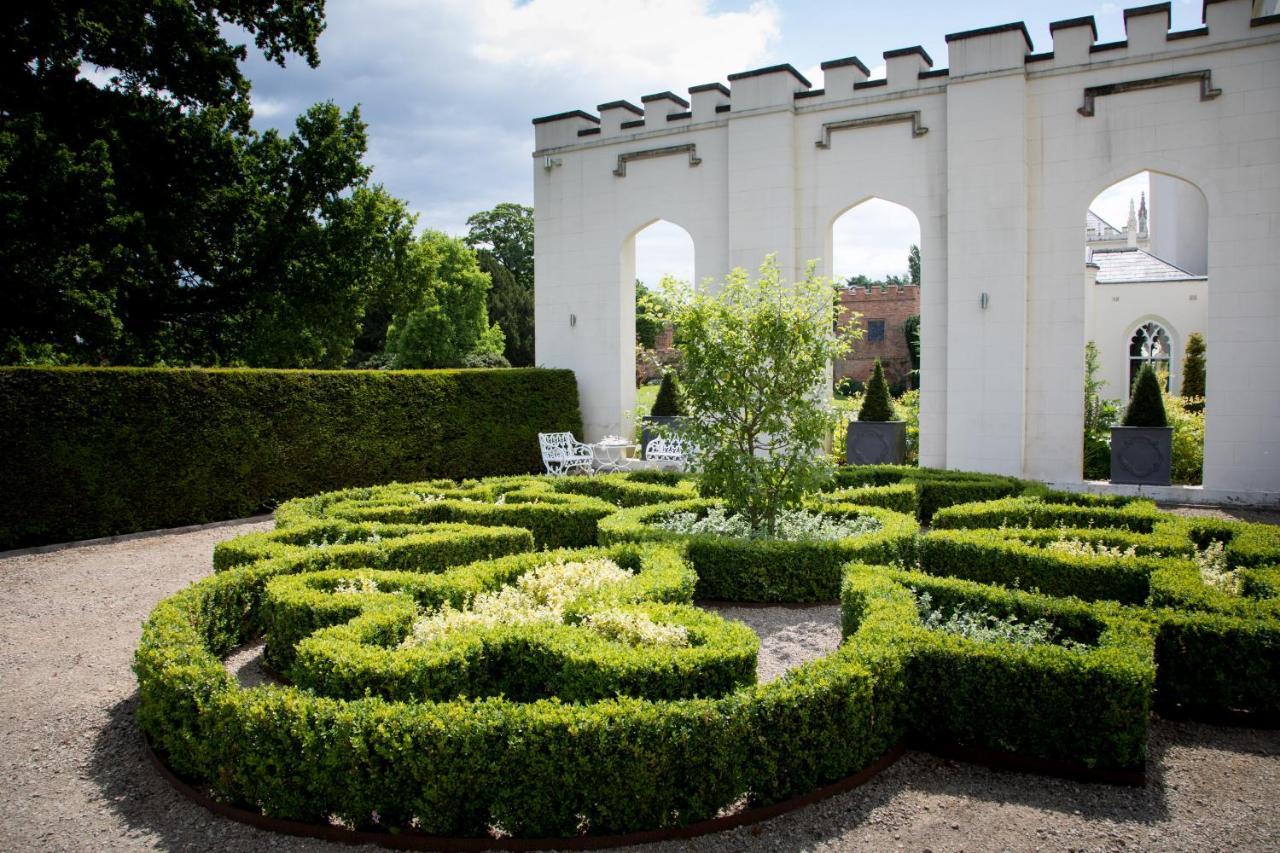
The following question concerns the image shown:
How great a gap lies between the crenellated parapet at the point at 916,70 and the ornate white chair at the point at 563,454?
6519mm

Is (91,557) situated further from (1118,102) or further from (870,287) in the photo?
(870,287)

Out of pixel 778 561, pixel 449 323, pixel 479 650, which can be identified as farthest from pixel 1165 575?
pixel 449 323

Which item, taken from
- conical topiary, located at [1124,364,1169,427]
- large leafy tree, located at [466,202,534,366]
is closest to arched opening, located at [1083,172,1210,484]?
conical topiary, located at [1124,364,1169,427]

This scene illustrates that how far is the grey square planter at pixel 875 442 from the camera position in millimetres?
14953

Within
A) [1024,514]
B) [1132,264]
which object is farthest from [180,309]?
[1132,264]

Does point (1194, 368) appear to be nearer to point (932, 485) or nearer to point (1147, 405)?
point (1147, 405)

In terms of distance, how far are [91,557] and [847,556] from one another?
8.61m

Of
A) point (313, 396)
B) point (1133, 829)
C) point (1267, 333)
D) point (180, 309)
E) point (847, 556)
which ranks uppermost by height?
point (180, 309)

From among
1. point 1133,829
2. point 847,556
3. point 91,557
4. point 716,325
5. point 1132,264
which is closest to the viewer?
point 1133,829

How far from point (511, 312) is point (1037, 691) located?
45.0 metres

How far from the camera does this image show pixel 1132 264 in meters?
23.1

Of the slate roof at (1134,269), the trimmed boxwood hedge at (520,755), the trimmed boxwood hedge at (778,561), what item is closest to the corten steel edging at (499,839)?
the trimmed boxwood hedge at (520,755)

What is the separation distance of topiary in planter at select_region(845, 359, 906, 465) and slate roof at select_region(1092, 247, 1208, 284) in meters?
10.7

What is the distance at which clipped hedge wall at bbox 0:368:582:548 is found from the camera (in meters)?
10.2
